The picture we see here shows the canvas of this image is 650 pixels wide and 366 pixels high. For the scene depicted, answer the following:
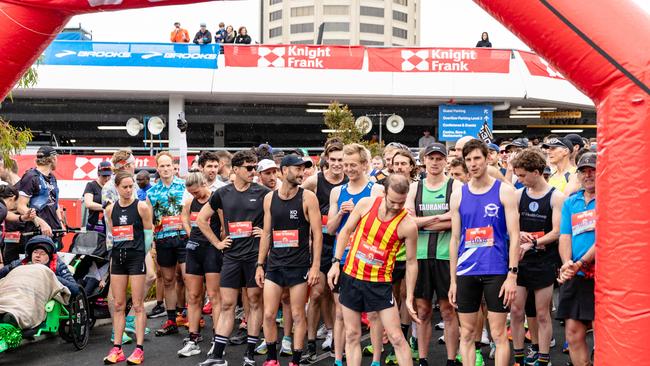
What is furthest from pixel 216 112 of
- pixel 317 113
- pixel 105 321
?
pixel 105 321

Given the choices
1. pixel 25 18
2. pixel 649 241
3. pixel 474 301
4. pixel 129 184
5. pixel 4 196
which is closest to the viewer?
pixel 649 241

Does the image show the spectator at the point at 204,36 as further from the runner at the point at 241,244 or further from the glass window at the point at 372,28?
the glass window at the point at 372,28

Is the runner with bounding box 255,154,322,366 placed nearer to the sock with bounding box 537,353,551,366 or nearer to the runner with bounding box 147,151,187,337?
the runner with bounding box 147,151,187,337

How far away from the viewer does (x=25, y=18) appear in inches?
183

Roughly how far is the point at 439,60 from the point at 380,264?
1893 centimetres

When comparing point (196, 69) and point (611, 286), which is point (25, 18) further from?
point (196, 69)

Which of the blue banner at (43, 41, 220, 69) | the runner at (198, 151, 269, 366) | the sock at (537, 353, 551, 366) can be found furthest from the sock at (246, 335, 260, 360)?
the blue banner at (43, 41, 220, 69)

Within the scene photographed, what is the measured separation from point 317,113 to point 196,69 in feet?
22.4

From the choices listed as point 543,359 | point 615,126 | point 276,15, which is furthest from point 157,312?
point 276,15

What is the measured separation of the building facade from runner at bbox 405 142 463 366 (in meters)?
106

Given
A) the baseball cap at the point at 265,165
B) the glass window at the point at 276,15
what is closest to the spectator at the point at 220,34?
the baseball cap at the point at 265,165

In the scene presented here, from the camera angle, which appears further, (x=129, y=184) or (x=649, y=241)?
(x=129, y=184)

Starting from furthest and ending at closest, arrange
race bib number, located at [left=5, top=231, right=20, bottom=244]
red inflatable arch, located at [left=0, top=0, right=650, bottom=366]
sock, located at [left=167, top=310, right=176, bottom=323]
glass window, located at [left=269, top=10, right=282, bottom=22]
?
glass window, located at [left=269, top=10, right=282, bottom=22], race bib number, located at [left=5, top=231, right=20, bottom=244], sock, located at [left=167, top=310, right=176, bottom=323], red inflatable arch, located at [left=0, top=0, right=650, bottom=366]

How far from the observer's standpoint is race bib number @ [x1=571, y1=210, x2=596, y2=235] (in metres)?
5.38
